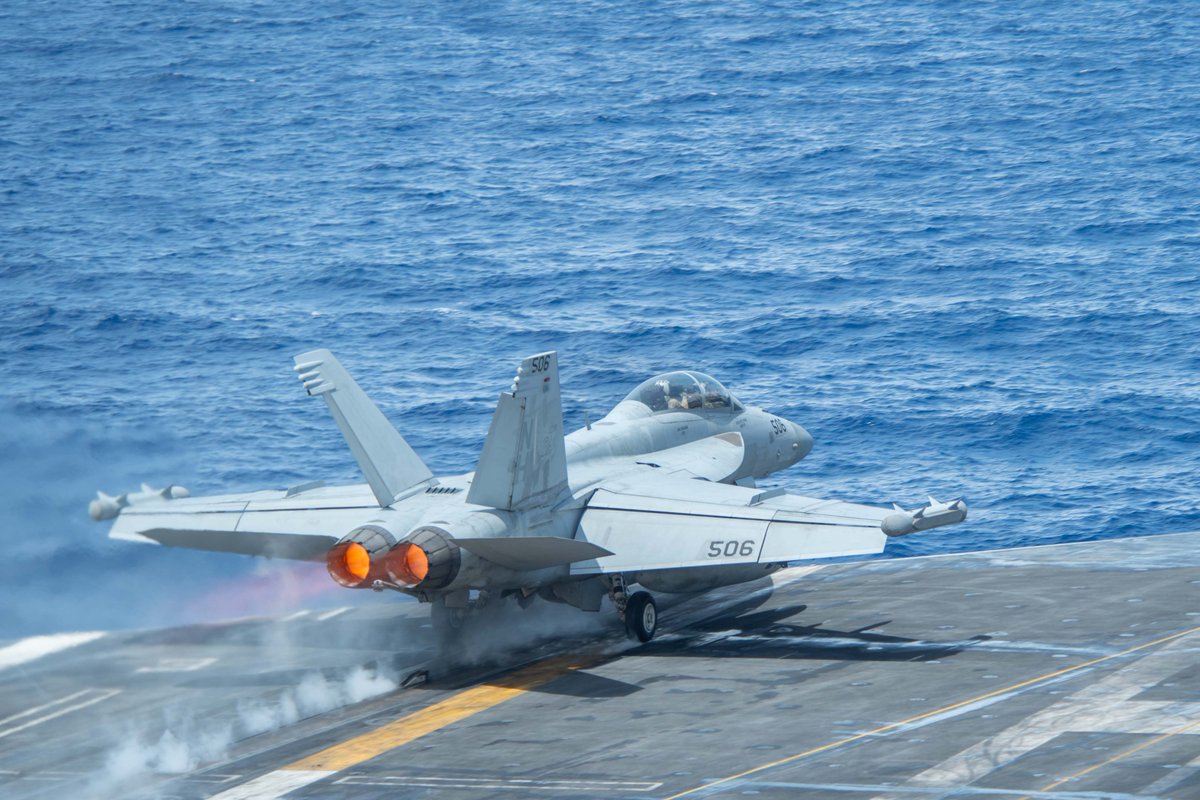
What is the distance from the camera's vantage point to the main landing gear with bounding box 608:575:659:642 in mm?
30500

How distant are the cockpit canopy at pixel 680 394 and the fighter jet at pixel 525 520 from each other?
5.92ft

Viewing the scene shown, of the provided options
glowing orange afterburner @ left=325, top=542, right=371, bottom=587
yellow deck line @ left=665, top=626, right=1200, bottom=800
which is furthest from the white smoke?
yellow deck line @ left=665, top=626, right=1200, bottom=800

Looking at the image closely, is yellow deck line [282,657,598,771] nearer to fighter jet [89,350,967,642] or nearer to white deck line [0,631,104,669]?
fighter jet [89,350,967,642]

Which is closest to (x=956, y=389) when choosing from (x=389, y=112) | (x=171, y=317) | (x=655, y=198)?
(x=655, y=198)

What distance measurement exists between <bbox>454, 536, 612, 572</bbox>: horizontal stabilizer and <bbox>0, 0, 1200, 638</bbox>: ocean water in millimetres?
10700

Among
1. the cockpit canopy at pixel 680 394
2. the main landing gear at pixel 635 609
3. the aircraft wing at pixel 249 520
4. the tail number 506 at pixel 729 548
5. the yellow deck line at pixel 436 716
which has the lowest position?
the yellow deck line at pixel 436 716

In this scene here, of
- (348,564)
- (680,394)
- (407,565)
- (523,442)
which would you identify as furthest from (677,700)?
(680,394)

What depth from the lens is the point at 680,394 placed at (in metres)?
36.3

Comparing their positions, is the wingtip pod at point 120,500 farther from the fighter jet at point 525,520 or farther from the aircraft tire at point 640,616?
the aircraft tire at point 640,616

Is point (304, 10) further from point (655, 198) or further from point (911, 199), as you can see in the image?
point (911, 199)

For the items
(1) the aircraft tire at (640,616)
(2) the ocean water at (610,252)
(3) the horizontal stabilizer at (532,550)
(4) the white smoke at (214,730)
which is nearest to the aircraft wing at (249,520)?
(4) the white smoke at (214,730)

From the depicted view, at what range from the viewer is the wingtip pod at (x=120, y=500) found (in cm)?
3134

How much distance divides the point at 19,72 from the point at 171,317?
55.3 m

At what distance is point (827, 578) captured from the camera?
37.0 metres
